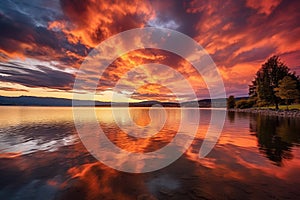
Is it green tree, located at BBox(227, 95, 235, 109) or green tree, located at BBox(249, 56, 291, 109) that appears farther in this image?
green tree, located at BBox(227, 95, 235, 109)

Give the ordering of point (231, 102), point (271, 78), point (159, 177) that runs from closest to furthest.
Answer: point (159, 177)
point (271, 78)
point (231, 102)

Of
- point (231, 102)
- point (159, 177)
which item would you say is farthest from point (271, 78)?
point (159, 177)

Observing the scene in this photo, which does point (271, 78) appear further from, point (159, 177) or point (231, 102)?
point (159, 177)

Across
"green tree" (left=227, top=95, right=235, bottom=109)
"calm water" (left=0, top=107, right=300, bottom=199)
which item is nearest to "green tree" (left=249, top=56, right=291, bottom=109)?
"green tree" (left=227, top=95, right=235, bottom=109)

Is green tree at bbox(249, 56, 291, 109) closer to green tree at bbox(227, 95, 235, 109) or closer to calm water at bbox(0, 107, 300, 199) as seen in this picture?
green tree at bbox(227, 95, 235, 109)

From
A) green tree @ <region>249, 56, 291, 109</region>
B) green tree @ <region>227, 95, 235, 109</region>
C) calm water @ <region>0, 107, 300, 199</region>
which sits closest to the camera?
calm water @ <region>0, 107, 300, 199</region>

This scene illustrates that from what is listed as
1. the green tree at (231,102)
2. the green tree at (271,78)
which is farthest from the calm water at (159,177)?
the green tree at (231,102)

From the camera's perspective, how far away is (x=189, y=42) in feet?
114

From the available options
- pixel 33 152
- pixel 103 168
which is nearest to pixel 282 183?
pixel 103 168

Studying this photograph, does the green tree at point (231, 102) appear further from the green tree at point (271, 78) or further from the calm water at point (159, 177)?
the calm water at point (159, 177)

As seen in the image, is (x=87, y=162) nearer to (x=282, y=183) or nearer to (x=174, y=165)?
(x=174, y=165)

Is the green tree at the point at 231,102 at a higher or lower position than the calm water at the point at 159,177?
higher

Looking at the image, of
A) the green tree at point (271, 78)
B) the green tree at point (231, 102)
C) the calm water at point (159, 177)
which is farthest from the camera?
the green tree at point (231, 102)

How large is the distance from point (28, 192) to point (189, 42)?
3564cm
